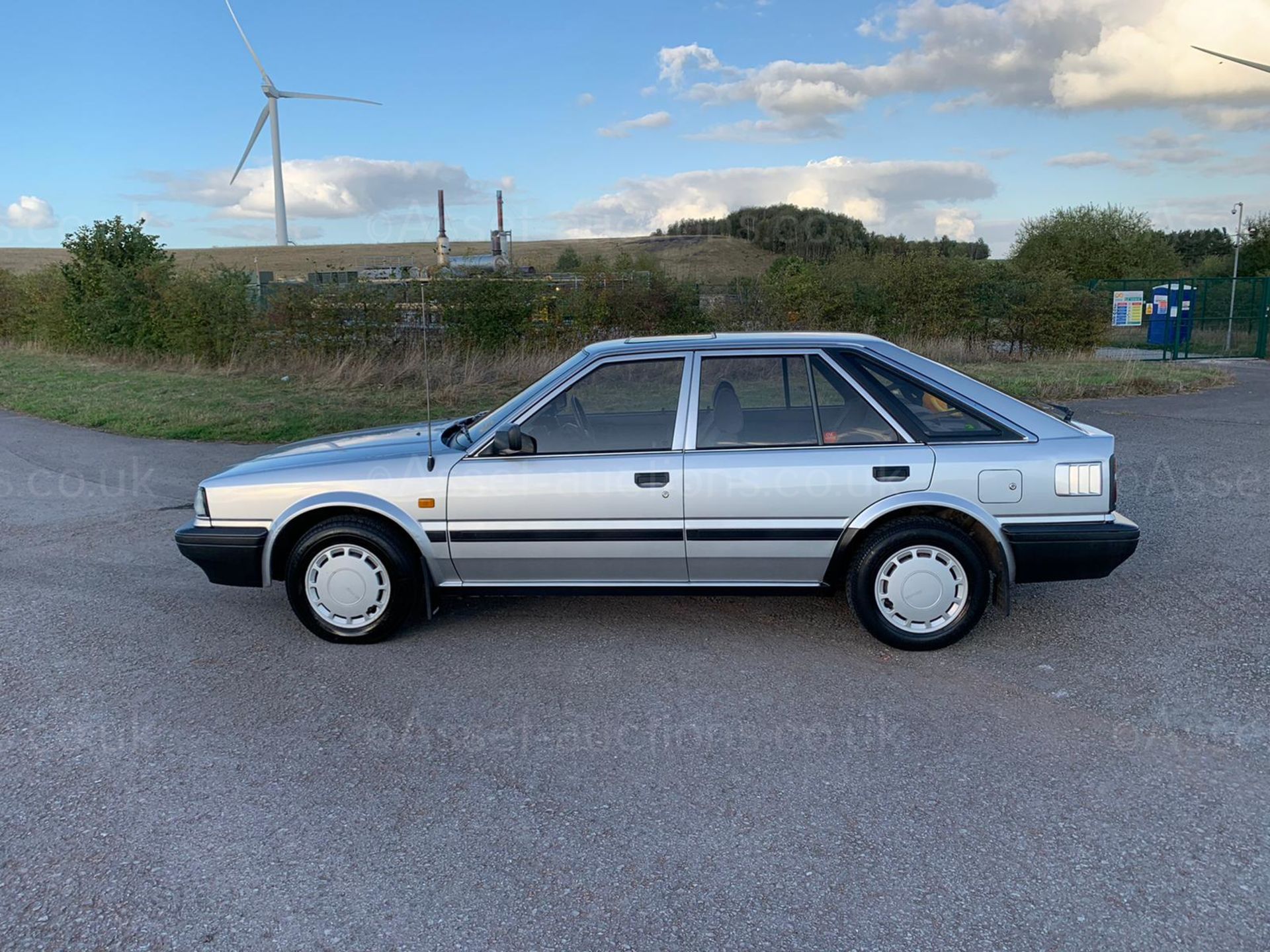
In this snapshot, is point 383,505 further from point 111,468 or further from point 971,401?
point 111,468

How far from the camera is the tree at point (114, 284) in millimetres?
21062

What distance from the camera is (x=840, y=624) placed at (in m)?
5.32

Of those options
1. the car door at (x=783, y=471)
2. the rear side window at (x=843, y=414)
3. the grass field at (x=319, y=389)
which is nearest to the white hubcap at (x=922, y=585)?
the car door at (x=783, y=471)

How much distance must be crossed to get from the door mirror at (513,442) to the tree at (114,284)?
18.7 m

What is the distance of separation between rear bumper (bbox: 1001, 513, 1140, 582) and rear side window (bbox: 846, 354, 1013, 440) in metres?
0.49

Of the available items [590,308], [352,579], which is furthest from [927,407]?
[590,308]

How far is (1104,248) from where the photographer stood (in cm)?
3912

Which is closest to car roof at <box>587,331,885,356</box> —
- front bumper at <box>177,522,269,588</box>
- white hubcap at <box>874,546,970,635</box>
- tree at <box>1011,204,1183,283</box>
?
white hubcap at <box>874,546,970,635</box>

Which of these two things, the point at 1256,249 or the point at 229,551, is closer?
the point at 229,551

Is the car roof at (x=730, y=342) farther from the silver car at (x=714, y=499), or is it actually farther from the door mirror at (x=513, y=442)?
the door mirror at (x=513, y=442)

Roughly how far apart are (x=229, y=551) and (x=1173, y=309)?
2238 cm

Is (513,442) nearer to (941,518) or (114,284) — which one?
(941,518)

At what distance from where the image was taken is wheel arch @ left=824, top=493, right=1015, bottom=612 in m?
4.74

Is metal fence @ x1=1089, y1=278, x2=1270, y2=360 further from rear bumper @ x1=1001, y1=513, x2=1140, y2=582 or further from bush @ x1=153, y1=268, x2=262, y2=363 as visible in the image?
rear bumper @ x1=1001, y1=513, x2=1140, y2=582
